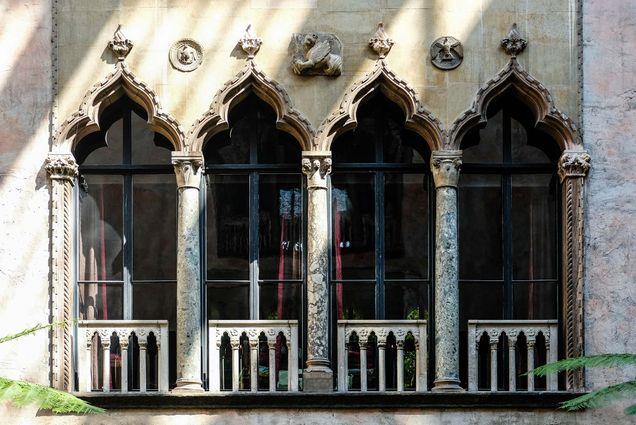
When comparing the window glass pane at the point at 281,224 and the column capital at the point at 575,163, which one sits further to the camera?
the window glass pane at the point at 281,224

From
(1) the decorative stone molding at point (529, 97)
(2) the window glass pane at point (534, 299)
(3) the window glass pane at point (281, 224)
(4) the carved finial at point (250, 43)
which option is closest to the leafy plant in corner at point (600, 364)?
(2) the window glass pane at point (534, 299)

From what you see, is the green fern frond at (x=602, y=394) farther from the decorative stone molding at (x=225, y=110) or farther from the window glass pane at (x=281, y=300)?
the decorative stone molding at (x=225, y=110)

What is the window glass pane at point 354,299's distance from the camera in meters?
16.5

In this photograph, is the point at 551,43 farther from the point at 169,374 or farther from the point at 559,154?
the point at 169,374

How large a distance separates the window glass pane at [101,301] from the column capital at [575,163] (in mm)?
5045

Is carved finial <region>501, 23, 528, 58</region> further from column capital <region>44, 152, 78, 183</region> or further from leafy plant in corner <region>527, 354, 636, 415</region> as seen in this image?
column capital <region>44, 152, 78, 183</region>

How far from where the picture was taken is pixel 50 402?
13859mm

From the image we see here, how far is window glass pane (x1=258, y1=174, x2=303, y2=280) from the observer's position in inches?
655

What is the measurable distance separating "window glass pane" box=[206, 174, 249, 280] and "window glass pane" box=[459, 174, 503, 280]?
2397 millimetres

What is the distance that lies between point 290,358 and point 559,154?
372cm

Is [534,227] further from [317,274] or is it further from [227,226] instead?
[227,226]

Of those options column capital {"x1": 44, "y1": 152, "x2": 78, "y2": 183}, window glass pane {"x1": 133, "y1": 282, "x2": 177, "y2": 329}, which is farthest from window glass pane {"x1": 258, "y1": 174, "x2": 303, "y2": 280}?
column capital {"x1": 44, "y1": 152, "x2": 78, "y2": 183}

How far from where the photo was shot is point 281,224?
55.0ft

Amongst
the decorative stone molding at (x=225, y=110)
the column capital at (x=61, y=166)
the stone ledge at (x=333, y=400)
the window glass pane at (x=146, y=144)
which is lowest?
the stone ledge at (x=333, y=400)
